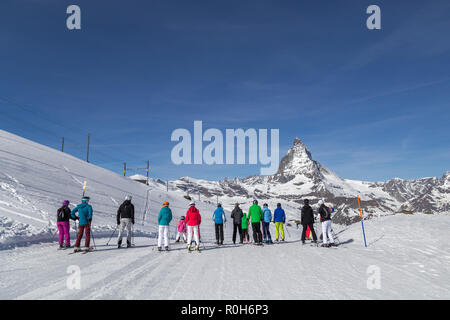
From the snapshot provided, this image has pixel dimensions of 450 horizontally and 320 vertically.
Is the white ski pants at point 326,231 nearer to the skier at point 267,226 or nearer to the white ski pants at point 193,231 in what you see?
the skier at point 267,226

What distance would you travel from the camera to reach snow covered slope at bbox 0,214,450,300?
5.85 m

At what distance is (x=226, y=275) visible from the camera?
287 inches

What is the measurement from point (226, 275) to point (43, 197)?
17699mm

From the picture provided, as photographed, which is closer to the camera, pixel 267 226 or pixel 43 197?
pixel 267 226

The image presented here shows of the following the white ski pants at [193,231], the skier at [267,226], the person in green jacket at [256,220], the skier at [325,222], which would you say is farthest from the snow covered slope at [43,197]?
the skier at [325,222]

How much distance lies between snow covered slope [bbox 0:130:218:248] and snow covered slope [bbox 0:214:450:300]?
1.75 meters

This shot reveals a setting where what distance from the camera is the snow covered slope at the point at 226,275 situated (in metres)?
5.85

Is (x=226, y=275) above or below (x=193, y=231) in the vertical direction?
below

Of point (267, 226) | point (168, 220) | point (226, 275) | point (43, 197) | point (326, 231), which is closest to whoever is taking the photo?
point (226, 275)

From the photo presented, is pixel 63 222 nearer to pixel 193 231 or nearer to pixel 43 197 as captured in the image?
pixel 193 231

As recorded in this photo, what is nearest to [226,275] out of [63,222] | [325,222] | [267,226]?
[325,222]
